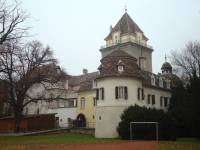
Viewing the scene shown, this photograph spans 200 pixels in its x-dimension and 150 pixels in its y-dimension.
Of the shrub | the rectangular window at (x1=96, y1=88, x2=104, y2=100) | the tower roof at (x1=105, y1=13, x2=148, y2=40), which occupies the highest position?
the tower roof at (x1=105, y1=13, x2=148, y2=40)

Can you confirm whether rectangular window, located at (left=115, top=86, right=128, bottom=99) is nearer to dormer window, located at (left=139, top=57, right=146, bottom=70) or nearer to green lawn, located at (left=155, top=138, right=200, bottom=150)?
A: green lawn, located at (left=155, top=138, right=200, bottom=150)

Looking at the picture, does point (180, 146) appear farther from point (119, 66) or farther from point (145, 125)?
point (119, 66)

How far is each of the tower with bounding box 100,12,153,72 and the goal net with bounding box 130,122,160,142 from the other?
25.7 m

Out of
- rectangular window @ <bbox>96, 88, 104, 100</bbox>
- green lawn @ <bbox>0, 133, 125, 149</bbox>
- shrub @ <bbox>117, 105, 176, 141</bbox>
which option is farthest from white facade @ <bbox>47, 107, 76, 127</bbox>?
shrub @ <bbox>117, 105, 176, 141</bbox>

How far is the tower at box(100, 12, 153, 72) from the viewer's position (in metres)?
48.3

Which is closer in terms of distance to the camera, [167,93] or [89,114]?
[89,114]

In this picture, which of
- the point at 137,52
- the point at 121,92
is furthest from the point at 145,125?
the point at 137,52

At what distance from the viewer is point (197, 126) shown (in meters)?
20.3

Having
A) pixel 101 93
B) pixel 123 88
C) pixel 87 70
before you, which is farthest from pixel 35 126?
pixel 87 70

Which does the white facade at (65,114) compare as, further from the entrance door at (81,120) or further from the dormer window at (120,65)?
the dormer window at (120,65)

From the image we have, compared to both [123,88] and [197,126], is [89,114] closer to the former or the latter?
[123,88]

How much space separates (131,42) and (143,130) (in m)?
27.3

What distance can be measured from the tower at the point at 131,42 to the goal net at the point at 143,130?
2573 centimetres

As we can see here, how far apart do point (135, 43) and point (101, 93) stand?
22.7 meters
